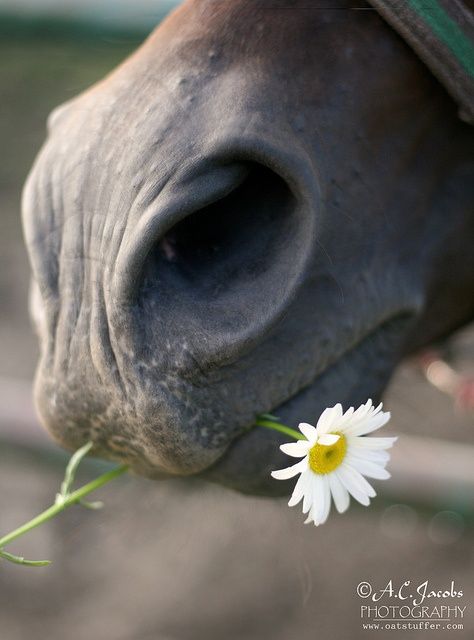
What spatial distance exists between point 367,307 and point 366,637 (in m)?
1.22

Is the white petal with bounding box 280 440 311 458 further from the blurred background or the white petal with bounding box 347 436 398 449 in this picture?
the blurred background

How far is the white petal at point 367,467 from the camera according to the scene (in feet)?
2.27

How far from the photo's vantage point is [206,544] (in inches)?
88.4

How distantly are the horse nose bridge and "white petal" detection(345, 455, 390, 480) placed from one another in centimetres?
12

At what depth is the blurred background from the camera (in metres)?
1.71

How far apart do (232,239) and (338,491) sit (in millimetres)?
228

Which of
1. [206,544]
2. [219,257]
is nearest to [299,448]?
[219,257]

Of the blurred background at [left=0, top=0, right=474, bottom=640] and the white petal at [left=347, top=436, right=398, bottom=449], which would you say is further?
the blurred background at [left=0, top=0, right=474, bottom=640]

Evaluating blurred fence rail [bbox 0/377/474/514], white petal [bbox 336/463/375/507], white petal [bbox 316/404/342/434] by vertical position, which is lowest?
white petal [bbox 336/463/375/507]

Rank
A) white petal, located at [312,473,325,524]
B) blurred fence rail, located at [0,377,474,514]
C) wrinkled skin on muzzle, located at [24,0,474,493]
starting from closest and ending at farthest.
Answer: white petal, located at [312,473,325,524] < wrinkled skin on muzzle, located at [24,0,474,493] < blurred fence rail, located at [0,377,474,514]

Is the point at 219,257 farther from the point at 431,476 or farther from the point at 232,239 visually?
the point at 431,476

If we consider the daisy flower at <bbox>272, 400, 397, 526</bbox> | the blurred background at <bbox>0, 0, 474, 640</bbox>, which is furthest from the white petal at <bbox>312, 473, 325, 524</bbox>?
the blurred background at <bbox>0, 0, 474, 640</bbox>

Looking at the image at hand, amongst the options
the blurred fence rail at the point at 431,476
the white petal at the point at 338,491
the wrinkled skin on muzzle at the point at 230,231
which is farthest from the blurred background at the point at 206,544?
the white petal at the point at 338,491

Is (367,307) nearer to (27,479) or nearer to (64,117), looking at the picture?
(64,117)
